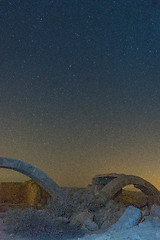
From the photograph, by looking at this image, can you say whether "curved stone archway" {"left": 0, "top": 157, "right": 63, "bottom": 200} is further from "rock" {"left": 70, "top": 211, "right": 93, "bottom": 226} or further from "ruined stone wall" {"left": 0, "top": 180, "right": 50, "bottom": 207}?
"ruined stone wall" {"left": 0, "top": 180, "right": 50, "bottom": 207}

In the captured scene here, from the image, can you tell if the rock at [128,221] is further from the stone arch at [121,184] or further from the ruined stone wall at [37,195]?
the ruined stone wall at [37,195]

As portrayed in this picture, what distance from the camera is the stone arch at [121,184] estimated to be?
1130 centimetres

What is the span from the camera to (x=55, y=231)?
5.91 meters

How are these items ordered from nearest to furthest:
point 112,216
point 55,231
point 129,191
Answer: point 55,231 < point 112,216 < point 129,191

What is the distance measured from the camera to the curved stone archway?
31.9 feet

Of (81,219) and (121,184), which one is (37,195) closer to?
(121,184)

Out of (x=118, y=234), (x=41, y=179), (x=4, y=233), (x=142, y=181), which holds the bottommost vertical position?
(x=4, y=233)

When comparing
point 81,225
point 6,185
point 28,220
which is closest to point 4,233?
point 28,220

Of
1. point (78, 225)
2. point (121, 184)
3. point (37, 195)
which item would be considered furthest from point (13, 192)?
point (78, 225)

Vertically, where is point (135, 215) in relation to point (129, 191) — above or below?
below

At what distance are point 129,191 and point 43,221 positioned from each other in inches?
389

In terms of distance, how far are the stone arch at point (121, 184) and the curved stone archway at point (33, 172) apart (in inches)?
88.1

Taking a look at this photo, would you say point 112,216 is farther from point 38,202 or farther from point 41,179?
point 38,202

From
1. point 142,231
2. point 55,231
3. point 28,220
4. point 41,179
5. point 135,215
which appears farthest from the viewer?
point 41,179
